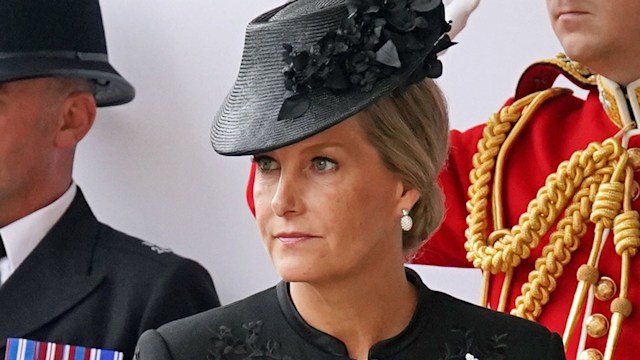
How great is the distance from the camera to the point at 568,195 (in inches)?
70.9

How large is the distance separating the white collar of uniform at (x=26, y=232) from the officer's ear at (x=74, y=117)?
114 mm

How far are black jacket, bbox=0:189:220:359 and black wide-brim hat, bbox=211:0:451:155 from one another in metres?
0.73

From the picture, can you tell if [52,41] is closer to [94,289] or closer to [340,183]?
[94,289]

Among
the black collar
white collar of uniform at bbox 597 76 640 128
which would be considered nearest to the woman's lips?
the black collar

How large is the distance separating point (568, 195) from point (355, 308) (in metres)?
0.49

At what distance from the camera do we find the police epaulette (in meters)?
1.91

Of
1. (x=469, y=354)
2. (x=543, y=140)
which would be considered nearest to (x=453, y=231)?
(x=543, y=140)

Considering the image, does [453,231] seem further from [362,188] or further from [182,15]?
[182,15]

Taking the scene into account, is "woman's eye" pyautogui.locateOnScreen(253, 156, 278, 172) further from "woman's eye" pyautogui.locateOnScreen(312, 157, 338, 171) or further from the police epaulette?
the police epaulette

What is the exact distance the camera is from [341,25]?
137cm

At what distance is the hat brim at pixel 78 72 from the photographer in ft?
6.99

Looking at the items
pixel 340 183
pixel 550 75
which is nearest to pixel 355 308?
pixel 340 183

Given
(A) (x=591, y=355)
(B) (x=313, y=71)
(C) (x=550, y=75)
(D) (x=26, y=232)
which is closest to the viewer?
(B) (x=313, y=71)

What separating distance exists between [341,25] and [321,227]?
0.21m
